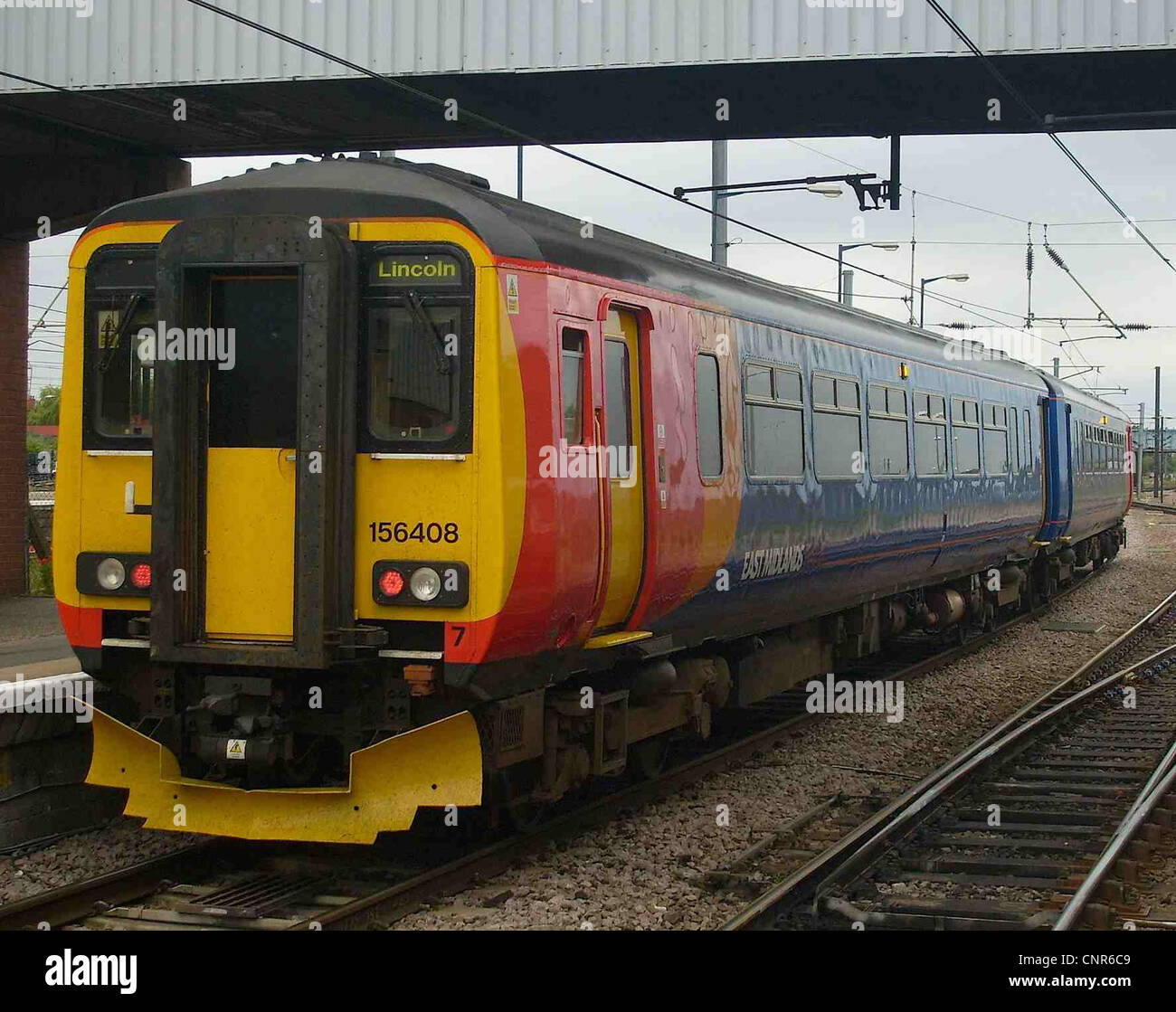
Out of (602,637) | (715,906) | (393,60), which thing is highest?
(393,60)

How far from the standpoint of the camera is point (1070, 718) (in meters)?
13.3

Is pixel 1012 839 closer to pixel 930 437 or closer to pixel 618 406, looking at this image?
pixel 618 406

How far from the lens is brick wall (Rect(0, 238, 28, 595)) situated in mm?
16875

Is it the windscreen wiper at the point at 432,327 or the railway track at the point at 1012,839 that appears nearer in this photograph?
the railway track at the point at 1012,839

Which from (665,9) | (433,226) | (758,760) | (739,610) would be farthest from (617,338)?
(665,9)

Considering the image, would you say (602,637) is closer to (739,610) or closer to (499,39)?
(739,610)

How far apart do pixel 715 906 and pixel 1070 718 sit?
6887mm

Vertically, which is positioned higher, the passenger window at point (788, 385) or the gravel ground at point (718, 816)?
the passenger window at point (788, 385)

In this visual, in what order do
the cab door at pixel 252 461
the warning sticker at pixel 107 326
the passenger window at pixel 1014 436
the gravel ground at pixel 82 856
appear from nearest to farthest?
the cab door at pixel 252 461
the gravel ground at pixel 82 856
the warning sticker at pixel 107 326
the passenger window at pixel 1014 436

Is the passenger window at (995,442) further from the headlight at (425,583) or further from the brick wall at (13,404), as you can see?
the headlight at (425,583)

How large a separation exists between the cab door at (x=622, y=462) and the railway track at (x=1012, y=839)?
5.71ft

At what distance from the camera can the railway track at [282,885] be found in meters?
6.86

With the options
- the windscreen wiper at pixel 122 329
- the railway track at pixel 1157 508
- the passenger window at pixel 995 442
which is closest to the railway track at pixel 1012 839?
the windscreen wiper at pixel 122 329

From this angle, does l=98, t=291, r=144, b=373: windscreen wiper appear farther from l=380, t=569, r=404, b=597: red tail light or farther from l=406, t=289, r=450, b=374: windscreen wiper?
l=380, t=569, r=404, b=597: red tail light
